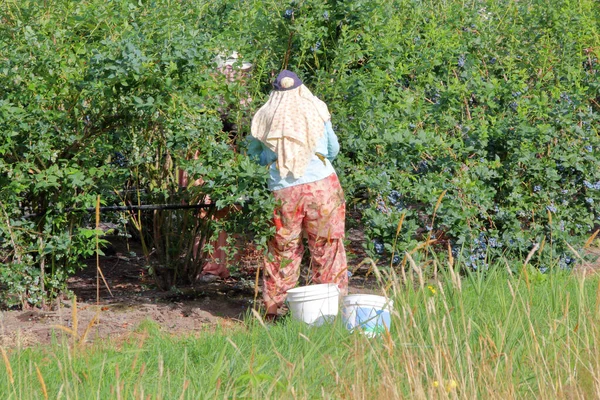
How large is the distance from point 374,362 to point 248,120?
2.57 metres

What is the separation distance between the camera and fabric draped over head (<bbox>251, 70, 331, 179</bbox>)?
18.1ft

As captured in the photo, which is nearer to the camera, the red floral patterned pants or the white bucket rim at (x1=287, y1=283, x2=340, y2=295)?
the white bucket rim at (x1=287, y1=283, x2=340, y2=295)

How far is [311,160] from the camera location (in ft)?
18.4

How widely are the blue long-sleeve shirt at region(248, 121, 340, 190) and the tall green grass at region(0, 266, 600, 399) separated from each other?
87 cm

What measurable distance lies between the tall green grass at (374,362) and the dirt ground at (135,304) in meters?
0.51

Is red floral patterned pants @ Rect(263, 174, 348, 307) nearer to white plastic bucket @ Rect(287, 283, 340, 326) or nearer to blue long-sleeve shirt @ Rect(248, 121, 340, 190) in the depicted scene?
blue long-sleeve shirt @ Rect(248, 121, 340, 190)

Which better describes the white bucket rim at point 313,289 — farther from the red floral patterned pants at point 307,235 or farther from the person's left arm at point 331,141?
the person's left arm at point 331,141

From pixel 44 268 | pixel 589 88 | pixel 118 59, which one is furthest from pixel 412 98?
pixel 44 268

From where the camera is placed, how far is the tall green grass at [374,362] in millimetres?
3393

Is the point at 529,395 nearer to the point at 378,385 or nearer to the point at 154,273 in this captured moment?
the point at 378,385

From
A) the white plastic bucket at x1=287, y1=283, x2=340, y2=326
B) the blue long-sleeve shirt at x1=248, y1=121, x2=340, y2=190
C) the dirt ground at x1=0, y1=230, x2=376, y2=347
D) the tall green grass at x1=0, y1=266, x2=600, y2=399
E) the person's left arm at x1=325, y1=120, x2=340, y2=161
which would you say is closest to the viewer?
the tall green grass at x1=0, y1=266, x2=600, y2=399

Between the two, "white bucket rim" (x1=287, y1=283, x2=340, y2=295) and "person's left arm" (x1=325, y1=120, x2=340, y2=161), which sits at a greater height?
"person's left arm" (x1=325, y1=120, x2=340, y2=161)

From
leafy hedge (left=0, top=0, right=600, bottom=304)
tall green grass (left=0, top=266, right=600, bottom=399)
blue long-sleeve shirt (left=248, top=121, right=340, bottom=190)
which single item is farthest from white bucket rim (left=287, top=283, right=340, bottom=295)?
blue long-sleeve shirt (left=248, top=121, right=340, bottom=190)

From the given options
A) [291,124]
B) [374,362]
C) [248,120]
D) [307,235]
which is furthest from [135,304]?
[374,362]
